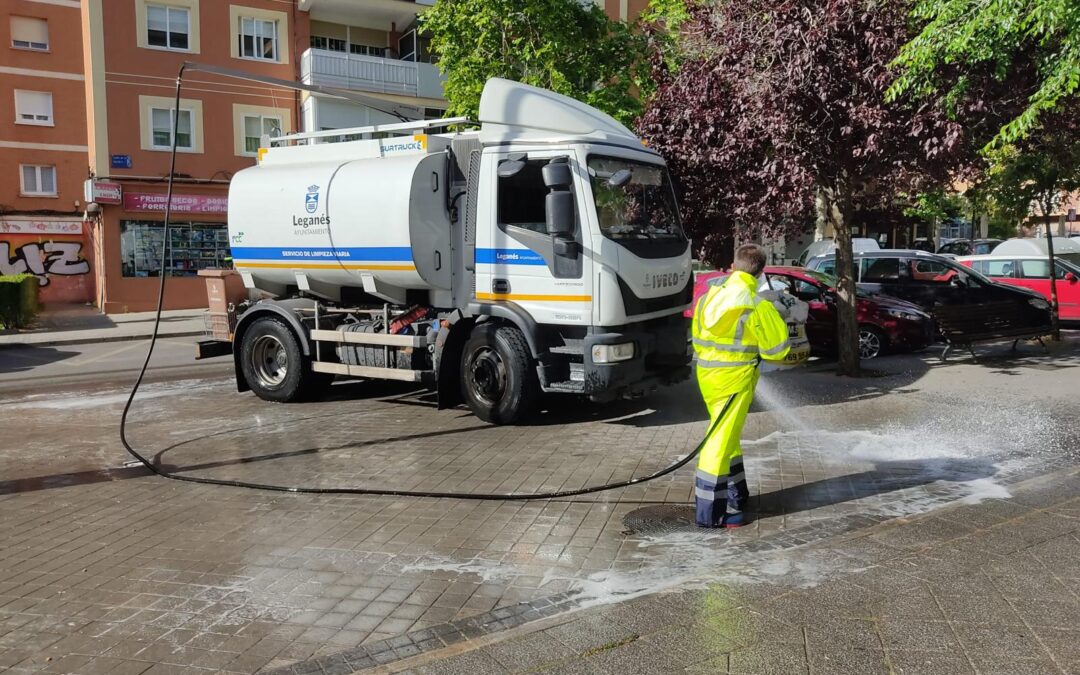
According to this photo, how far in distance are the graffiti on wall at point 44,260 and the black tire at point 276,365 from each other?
859 inches

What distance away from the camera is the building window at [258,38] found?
26.8 metres

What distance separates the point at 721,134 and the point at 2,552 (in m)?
8.66

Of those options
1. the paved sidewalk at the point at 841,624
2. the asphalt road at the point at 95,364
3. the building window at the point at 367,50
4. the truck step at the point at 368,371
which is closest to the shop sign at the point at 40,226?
the building window at the point at 367,50

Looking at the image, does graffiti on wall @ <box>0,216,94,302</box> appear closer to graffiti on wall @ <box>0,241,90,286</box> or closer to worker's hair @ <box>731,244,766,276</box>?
graffiti on wall @ <box>0,241,90,286</box>

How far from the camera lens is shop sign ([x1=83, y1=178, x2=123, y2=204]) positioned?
2431 centimetres

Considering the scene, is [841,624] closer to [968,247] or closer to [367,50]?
[367,50]

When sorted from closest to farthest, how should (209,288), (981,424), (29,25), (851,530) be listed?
(851,530)
(981,424)
(209,288)
(29,25)

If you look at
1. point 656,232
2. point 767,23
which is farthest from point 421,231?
point 767,23

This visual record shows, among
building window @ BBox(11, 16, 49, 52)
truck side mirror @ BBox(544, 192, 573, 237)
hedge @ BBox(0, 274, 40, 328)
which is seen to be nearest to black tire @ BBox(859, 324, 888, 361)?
truck side mirror @ BBox(544, 192, 573, 237)

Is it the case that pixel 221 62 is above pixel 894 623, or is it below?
above

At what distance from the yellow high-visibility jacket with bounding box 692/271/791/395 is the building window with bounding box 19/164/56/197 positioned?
98.8ft

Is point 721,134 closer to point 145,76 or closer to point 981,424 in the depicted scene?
point 981,424

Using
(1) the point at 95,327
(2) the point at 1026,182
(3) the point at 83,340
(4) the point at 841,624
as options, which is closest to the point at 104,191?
(1) the point at 95,327

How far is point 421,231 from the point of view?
28.6 feet
